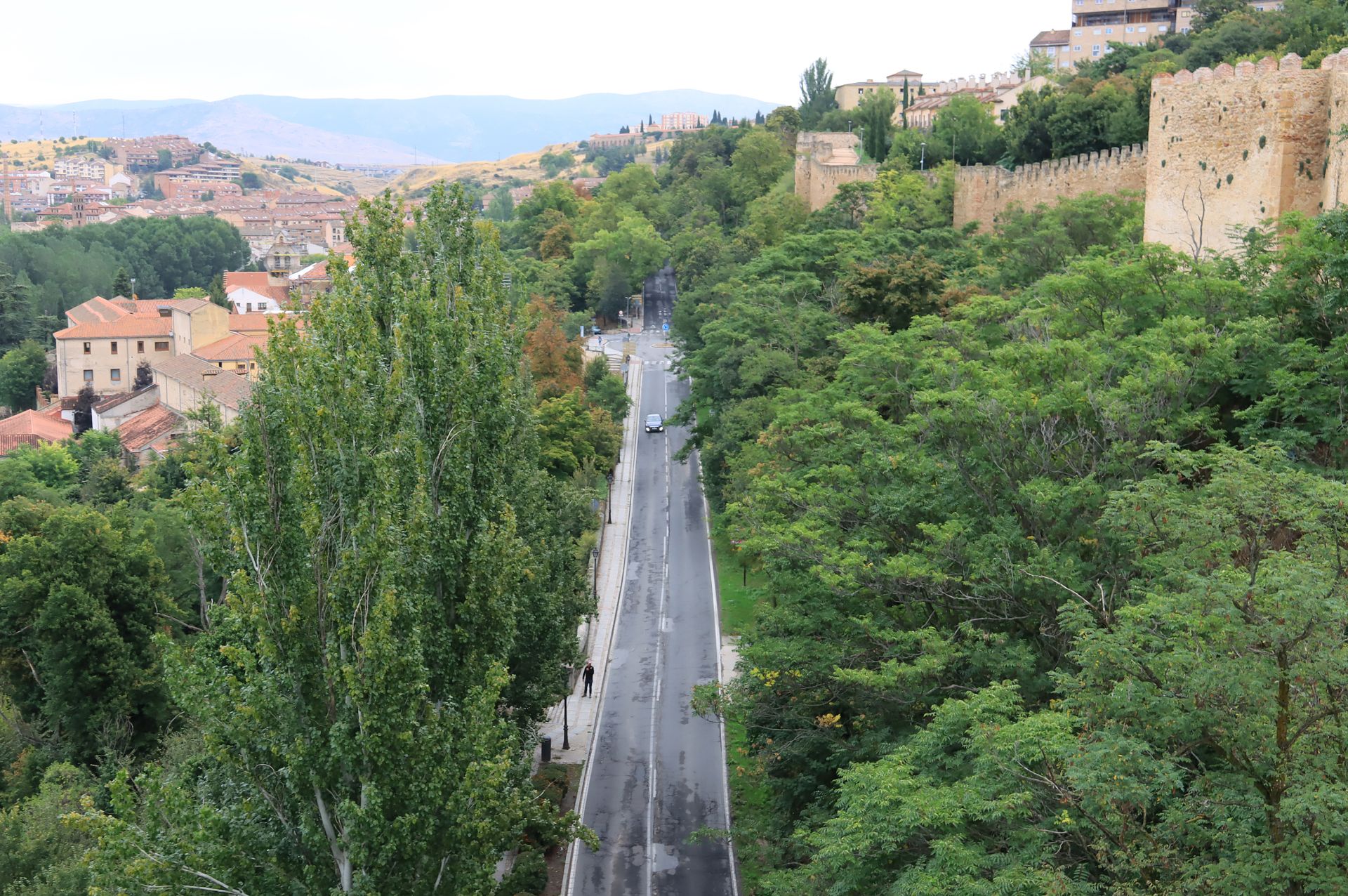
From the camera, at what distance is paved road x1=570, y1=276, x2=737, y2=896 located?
24016 mm

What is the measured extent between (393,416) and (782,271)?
35.1 metres

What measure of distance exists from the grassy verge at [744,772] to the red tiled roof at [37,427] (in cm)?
4527

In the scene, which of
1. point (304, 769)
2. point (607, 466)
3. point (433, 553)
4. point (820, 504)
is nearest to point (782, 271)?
point (607, 466)

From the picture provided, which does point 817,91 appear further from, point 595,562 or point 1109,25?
point 595,562

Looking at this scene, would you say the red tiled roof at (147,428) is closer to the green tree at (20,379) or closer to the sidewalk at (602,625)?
the green tree at (20,379)

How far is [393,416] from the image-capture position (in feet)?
53.2

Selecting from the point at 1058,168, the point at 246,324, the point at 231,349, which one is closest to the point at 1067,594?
the point at 1058,168

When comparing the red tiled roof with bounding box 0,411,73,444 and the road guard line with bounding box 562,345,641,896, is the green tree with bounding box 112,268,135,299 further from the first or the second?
the road guard line with bounding box 562,345,641,896

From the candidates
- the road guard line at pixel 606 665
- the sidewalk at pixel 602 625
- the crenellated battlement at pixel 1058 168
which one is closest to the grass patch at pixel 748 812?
the road guard line at pixel 606 665

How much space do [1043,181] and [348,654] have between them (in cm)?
3847

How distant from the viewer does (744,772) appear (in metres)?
24.8

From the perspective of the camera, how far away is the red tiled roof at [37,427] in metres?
69.8

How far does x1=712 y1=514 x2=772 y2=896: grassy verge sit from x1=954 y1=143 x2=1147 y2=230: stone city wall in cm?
1676

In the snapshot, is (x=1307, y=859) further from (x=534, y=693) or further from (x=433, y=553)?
(x=534, y=693)
